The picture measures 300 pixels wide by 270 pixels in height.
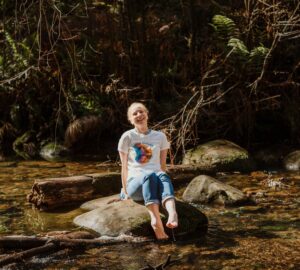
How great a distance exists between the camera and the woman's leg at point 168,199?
455cm

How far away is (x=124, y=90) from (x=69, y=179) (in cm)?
451

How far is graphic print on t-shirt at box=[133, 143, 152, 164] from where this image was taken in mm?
5234

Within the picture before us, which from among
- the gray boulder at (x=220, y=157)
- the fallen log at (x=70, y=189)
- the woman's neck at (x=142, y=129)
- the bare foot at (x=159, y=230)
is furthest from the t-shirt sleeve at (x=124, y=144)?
the gray boulder at (x=220, y=157)

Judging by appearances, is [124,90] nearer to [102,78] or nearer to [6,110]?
[102,78]

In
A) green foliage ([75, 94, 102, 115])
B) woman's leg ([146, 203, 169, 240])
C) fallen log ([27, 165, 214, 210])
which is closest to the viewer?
woman's leg ([146, 203, 169, 240])

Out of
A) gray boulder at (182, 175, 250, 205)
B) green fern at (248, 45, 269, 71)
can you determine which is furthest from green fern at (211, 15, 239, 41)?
gray boulder at (182, 175, 250, 205)

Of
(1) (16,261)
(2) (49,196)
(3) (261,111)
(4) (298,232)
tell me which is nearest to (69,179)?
(2) (49,196)

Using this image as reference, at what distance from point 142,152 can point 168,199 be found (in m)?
0.69

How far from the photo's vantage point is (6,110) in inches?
492

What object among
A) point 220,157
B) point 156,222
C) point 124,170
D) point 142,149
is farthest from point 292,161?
point 156,222

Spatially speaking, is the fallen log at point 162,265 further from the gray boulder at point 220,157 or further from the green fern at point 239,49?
the green fern at point 239,49

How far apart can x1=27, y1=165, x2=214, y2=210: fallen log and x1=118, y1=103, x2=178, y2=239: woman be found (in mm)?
1360

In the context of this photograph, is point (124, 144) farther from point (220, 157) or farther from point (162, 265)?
point (220, 157)

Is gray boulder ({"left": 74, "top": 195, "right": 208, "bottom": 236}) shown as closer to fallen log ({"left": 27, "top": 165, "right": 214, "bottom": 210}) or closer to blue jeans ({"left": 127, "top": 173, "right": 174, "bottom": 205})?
blue jeans ({"left": 127, "top": 173, "right": 174, "bottom": 205})
